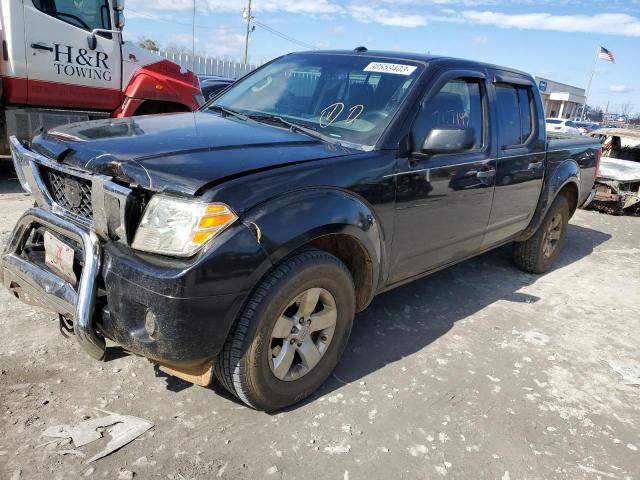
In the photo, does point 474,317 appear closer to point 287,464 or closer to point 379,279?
point 379,279

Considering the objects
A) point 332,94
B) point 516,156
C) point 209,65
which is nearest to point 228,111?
point 332,94

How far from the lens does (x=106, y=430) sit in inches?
96.1

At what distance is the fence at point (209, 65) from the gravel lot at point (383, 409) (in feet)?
55.8

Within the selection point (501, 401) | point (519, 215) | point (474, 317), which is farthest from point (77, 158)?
point (519, 215)

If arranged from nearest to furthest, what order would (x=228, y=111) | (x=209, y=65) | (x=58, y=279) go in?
(x=58, y=279)
(x=228, y=111)
(x=209, y=65)

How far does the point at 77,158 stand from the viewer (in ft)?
7.97

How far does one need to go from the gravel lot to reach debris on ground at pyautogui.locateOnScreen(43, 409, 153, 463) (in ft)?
0.12

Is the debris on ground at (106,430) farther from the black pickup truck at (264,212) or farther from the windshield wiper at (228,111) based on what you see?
the windshield wiper at (228,111)

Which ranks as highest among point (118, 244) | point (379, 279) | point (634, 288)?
point (118, 244)

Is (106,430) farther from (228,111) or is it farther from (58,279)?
(228,111)

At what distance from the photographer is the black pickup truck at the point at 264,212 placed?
7.08ft

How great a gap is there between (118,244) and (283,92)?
1.83 m

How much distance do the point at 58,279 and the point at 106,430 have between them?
0.75 m

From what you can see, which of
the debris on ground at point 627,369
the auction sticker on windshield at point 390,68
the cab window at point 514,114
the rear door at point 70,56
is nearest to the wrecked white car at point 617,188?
the cab window at point 514,114
